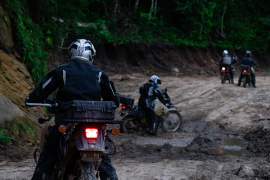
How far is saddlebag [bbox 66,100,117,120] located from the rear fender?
129 millimetres

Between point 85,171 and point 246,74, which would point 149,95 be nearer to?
point 85,171

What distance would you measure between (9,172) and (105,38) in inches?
683

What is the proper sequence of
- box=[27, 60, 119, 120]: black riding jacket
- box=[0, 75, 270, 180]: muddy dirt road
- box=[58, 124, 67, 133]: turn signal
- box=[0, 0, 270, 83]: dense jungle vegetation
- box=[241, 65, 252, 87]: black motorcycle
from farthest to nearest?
box=[0, 0, 270, 83]: dense jungle vegetation < box=[241, 65, 252, 87]: black motorcycle < box=[0, 75, 270, 180]: muddy dirt road < box=[27, 60, 119, 120]: black riding jacket < box=[58, 124, 67, 133]: turn signal

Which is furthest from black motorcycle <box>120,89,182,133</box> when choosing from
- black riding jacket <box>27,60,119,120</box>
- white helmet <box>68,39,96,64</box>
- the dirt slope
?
black riding jacket <box>27,60,119,120</box>

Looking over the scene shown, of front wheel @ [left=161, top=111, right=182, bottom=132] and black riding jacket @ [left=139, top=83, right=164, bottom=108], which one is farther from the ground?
black riding jacket @ [left=139, top=83, right=164, bottom=108]

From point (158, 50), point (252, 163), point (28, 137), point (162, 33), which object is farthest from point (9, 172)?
point (162, 33)

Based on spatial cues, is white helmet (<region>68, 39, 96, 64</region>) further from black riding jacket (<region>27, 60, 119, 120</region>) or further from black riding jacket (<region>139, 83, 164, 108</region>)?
black riding jacket (<region>139, 83, 164, 108</region>)

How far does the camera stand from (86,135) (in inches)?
107

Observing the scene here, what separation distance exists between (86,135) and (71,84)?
2.01 feet

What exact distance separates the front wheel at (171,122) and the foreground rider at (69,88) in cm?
629

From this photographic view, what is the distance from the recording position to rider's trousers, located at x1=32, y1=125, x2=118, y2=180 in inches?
125

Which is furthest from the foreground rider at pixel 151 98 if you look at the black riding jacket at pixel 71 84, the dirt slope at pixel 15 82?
the black riding jacket at pixel 71 84

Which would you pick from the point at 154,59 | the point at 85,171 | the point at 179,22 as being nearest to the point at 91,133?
the point at 85,171

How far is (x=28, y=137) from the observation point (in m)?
6.56
